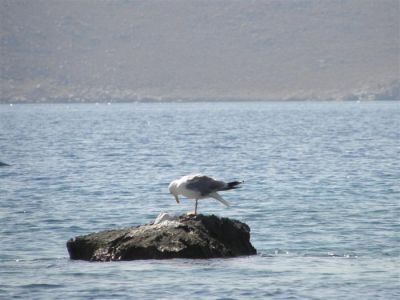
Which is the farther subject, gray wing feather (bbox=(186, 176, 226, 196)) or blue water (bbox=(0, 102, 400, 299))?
gray wing feather (bbox=(186, 176, 226, 196))

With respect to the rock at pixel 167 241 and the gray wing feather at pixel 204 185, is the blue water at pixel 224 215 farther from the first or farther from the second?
the gray wing feather at pixel 204 185

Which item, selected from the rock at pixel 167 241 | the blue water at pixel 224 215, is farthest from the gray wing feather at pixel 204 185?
the blue water at pixel 224 215

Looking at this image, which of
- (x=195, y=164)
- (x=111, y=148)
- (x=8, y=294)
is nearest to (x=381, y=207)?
(x=8, y=294)

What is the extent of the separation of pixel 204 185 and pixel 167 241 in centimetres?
116

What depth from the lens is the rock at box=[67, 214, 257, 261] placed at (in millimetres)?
18812

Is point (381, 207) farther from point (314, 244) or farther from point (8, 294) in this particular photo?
point (8, 294)

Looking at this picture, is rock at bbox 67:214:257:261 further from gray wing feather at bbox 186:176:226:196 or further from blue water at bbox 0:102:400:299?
gray wing feather at bbox 186:176:226:196

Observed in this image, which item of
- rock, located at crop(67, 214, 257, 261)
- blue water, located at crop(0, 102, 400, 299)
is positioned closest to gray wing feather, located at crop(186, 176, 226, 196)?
rock, located at crop(67, 214, 257, 261)

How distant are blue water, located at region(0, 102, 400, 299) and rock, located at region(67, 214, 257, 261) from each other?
0.73 ft

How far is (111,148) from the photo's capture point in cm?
6291

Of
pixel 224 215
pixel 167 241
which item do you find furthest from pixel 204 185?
pixel 224 215

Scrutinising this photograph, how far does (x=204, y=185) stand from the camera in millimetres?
19328

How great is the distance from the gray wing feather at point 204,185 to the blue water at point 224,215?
122 centimetres

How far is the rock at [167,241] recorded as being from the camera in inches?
741
